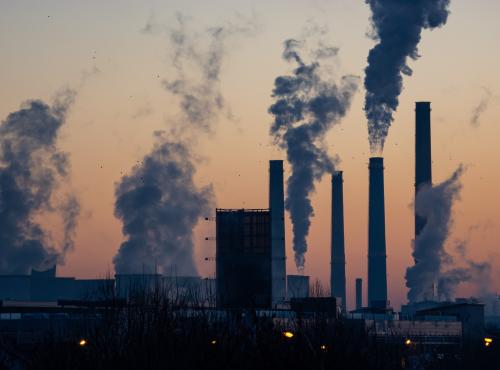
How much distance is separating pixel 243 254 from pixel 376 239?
7517 cm

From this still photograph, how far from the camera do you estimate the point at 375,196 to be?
178750 millimetres

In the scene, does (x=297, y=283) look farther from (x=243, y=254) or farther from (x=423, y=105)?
(x=243, y=254)

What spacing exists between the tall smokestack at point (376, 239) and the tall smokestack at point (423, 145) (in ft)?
42.3

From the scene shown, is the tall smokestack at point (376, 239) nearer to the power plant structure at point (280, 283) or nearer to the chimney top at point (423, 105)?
the power plant structure at point (280, 283)

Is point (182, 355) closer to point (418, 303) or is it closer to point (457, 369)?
point (457, 369)

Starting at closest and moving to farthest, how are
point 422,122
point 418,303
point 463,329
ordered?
point 463,329 → point 422,122 → point 418,303

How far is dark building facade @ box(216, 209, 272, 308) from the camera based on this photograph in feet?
361

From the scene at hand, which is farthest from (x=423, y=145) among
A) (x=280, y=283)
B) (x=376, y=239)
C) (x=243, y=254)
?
(x=243, y=254)

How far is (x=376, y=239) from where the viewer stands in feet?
600

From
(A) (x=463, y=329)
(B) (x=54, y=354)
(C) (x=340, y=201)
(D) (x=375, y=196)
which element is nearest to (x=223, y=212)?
(A) (x=463, y=329)

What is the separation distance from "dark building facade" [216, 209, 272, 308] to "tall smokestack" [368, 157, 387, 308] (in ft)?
230

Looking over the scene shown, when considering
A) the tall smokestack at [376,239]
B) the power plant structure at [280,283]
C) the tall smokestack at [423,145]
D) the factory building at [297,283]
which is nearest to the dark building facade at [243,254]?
the power plant structure at [280,283]

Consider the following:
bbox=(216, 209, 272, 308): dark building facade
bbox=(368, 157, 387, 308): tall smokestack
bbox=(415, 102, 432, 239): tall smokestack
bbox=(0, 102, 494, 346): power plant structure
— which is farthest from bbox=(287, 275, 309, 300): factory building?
bbox=(216, 209, 272, 308): dark building facade

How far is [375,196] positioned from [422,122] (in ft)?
58.3
